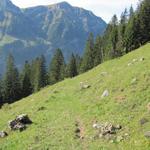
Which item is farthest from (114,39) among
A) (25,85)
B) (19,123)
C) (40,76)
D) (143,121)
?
(143,121)

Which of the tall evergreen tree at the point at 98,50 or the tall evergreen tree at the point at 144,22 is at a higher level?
the tall evergreen tree at the point at 144,22

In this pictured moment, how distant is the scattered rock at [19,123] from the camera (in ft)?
121

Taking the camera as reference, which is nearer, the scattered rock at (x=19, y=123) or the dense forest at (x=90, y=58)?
the scattered rock at (x=19, y=123)

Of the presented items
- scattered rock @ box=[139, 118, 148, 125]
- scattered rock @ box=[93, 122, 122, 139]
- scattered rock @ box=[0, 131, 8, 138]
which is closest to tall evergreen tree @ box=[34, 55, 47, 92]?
scattered rock @ box=[0, 131, 8, 138]

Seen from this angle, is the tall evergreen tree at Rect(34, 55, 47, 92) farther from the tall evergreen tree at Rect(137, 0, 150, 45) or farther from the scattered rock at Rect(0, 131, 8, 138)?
the scattered rock at Rect(0, 131, 8, 138)

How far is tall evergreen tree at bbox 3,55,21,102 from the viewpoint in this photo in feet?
380

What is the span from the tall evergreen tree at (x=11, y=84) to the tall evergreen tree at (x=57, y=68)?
1227 centimetres

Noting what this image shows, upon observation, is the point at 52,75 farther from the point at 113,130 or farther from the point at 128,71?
the point at 113,130

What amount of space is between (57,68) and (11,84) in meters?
17.6

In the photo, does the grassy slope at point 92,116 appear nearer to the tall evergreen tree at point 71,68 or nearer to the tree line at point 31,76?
the tree line at point 31,76

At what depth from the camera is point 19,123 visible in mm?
37312

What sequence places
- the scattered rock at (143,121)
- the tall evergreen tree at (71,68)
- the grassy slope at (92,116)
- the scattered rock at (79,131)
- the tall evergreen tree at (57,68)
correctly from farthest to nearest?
1. the tall evergreen tree at (57,68)
2. the tall evergreen tree at (71,68)
3. the scattered rock at (79,131)
4. the scattered rock at (143,121)
5. the grassy slope at (92,116)

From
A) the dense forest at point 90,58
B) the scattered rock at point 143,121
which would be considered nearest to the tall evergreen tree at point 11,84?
the dense forest at point 90,58

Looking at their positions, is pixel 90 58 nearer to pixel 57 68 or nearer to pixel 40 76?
pixel 57 68
